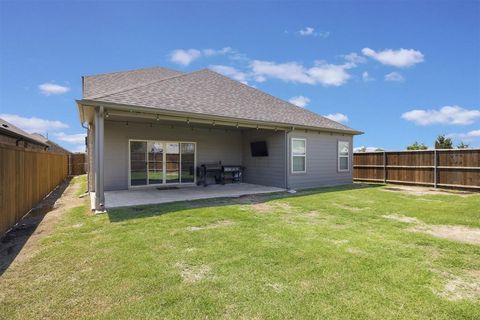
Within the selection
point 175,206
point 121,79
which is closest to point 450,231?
point 175,206

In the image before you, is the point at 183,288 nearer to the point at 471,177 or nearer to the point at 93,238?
the point at 93,238

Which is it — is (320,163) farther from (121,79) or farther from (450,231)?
(121,79)

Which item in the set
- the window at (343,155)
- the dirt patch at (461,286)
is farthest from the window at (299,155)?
the dirt patch at (461,286)

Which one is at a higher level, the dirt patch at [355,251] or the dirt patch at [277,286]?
the dirt patch at [355,251]

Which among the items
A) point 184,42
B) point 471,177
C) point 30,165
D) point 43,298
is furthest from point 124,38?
point 471,177

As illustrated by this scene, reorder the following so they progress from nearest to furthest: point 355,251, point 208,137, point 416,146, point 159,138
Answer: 1. point 355,251
2. point 159,138
3. point 208,137
4. point 416,146

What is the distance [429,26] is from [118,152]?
41.2ft

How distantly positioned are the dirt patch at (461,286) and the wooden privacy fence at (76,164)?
75.1 feet

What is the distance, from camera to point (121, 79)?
12.8 meters

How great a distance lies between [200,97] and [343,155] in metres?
7.45

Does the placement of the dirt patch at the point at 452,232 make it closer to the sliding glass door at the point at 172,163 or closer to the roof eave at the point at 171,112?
the roof eave at the point at 171,112

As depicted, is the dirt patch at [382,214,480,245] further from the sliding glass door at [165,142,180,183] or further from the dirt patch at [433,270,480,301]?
the sliding glass door at [165,142,180,183]

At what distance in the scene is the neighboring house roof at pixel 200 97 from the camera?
789cm

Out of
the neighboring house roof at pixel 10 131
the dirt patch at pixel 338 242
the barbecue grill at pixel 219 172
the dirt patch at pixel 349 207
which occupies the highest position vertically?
the neighboring house roof at pixel 10 131
